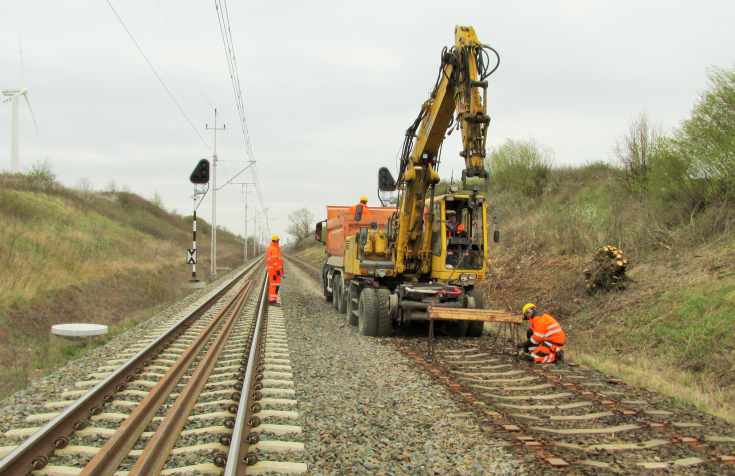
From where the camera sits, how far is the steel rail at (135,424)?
3.56 meters

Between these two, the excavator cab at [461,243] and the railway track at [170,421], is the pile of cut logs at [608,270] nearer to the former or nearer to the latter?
the excavator cab at [461,243]

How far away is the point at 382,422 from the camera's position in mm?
4832

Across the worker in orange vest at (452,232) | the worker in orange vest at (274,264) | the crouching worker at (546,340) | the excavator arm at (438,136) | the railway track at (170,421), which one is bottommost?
the railway track at (170,421)

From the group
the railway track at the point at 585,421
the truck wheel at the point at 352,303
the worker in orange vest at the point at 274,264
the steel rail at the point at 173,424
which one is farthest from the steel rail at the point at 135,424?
the worker in orange vest at the point at 274,264

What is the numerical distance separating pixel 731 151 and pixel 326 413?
33.8ft

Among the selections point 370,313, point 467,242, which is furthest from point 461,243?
point 370,313

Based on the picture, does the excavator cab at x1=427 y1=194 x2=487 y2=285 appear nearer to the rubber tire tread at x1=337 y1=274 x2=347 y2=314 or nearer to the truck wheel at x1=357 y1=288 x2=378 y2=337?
the truck wheel at x1=357 y1=288 x2=378 y2=337

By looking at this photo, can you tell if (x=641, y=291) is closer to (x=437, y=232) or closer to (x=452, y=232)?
(x=452, y=232)

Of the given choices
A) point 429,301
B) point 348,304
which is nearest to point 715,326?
point 429,301

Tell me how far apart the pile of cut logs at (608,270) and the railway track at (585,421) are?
12.9 feet

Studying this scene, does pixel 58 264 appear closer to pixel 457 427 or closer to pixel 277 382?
pixel 277 382

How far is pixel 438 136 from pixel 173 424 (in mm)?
6398

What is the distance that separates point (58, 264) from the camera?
15.4 metres

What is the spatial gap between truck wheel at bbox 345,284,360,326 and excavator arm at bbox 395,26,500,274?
1525 mm
